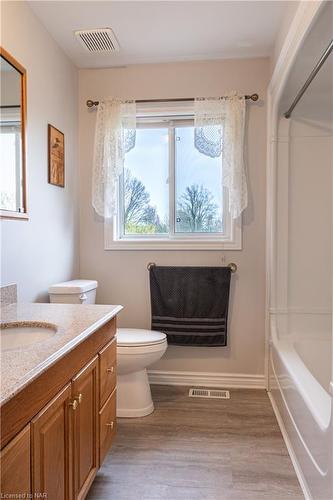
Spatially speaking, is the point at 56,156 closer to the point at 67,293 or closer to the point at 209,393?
the point at 67,293

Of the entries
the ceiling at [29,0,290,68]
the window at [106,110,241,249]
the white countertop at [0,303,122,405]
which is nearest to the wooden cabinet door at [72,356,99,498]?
the white countertop at [0,303,122,405]

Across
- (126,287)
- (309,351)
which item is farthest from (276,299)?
(126,287)

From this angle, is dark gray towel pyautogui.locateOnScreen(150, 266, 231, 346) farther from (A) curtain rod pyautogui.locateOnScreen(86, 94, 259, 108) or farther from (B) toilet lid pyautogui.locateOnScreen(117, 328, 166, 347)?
(A) curtain rod pyautogui.locateOnScreen(86, 94, 259, 108)

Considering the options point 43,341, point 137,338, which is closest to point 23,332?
point 43,341

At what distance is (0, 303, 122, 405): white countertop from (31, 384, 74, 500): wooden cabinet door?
0.16 m

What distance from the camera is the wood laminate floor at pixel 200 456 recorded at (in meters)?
1.63

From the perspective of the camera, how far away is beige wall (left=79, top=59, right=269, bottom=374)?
269 cm

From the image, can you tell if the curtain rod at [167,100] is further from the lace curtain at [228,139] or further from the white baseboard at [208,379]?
the white baseboard at [208,379]

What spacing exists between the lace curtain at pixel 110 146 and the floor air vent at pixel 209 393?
145 centimetres

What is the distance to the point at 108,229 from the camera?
2846mm

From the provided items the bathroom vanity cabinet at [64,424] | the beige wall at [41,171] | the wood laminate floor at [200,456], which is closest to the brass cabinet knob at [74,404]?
the bathroom vanity cabinet at [64,424]

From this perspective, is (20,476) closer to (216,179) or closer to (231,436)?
(231,436)

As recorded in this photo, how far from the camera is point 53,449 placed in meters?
1.10

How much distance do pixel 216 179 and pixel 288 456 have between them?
1.89m
